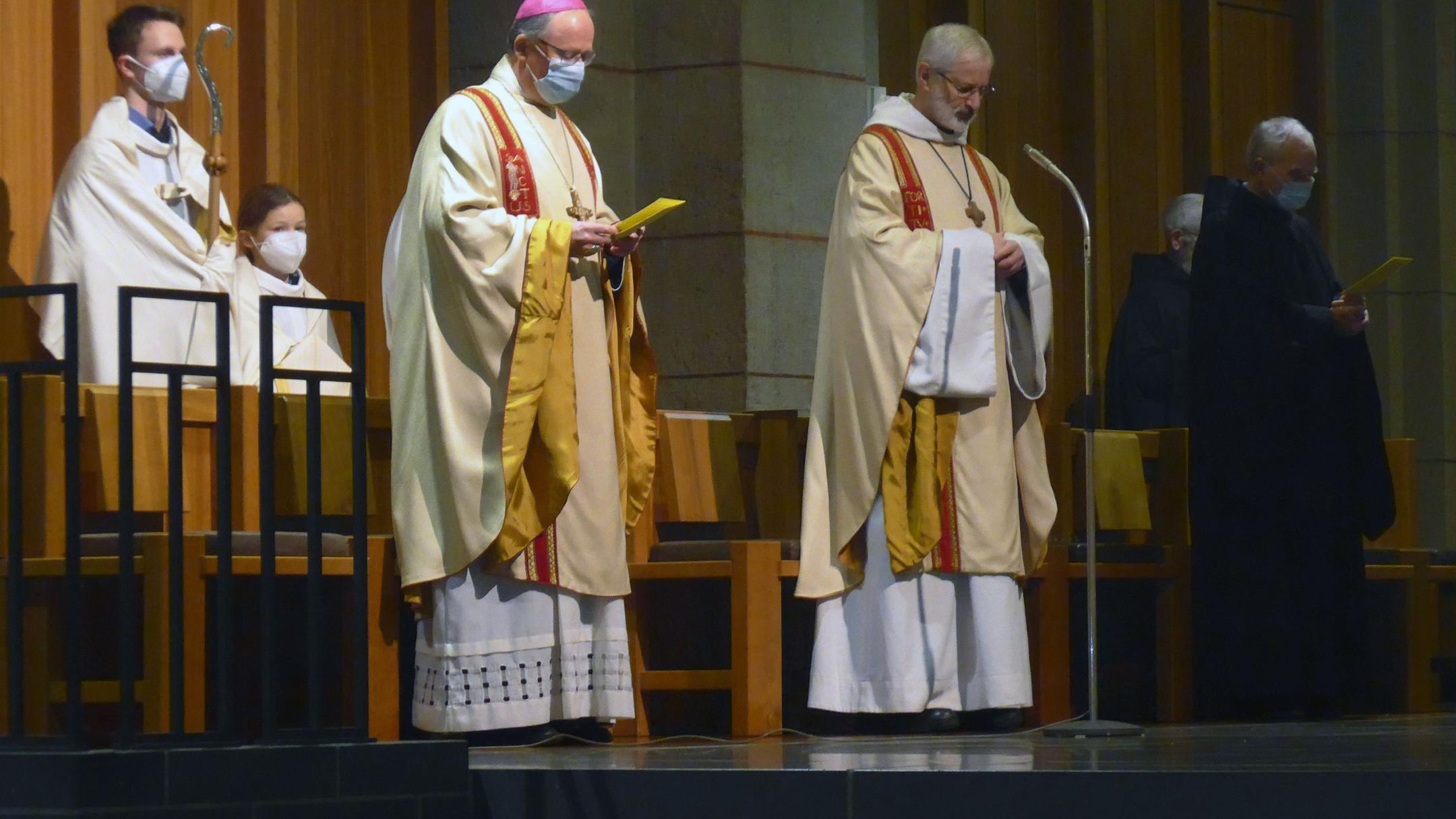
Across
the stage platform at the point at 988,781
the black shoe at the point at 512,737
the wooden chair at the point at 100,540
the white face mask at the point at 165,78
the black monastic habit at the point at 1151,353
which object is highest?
the white face mask at the point at 165,78

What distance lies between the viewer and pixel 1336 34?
11375 mm

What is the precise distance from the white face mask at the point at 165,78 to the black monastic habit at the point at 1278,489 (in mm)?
3029

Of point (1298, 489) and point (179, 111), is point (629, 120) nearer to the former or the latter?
point (179, 111)

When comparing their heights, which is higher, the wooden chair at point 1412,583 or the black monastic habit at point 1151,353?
the black monastic habit at point 1151,353

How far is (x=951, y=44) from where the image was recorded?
6.90m

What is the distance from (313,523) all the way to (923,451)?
233 cm

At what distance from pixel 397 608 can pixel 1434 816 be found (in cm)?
272

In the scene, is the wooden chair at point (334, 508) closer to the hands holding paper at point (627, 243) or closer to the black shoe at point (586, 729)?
the black shoe at point (586, 729)

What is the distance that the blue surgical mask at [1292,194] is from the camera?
751cm

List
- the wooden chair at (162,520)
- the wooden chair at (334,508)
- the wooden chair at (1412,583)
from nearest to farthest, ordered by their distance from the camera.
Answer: the wooden chair at (162,520) < the wooden chair at (334,508) < the wooden chair at (1412,583)

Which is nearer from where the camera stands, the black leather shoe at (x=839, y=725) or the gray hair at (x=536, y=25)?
the gray hair at (x=536, y=25)

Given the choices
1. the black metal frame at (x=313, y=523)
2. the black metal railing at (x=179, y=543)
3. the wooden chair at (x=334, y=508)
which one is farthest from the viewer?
the wooden chair at (x=334, y=508)

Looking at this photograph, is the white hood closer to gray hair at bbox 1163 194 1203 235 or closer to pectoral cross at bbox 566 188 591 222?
pectoral cross at bbox 566 188 591 222

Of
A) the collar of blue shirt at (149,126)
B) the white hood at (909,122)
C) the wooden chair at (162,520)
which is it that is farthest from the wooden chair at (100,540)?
the white hood at (909,122)
